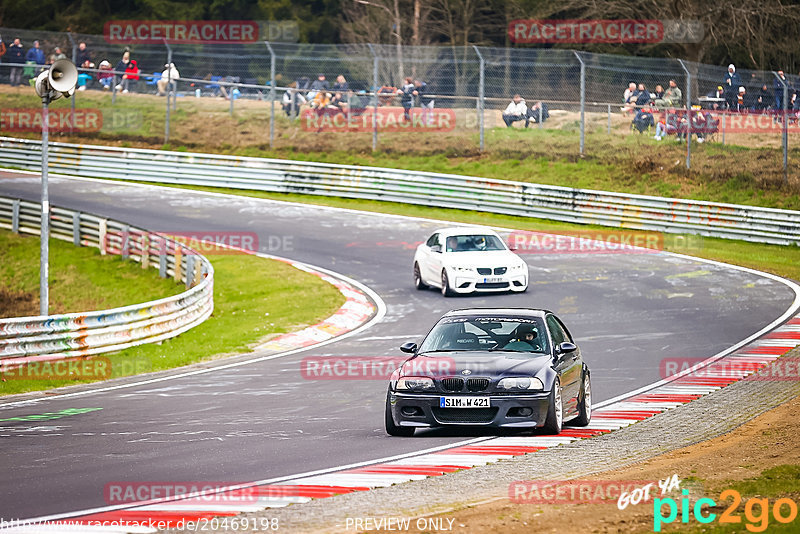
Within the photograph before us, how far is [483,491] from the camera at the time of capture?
28.9ft

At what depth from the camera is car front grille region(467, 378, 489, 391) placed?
435 inches

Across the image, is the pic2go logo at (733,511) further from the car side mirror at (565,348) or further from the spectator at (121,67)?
the spectator at (121,67)

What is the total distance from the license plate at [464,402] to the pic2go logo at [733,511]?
3109 mm

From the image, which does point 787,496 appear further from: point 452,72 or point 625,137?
point 452,72

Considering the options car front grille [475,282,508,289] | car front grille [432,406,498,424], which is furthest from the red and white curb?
car front grille [475,282,508,289]

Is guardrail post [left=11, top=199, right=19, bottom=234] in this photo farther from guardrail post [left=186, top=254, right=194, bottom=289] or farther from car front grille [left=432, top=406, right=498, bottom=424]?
car front grille [left=432, top=406, right=498, bottom=424]

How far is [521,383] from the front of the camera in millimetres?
11023

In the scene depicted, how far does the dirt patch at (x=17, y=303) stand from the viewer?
24.9 m

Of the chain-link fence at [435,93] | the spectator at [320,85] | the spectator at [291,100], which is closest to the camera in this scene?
the chain-link fence at [435,93]

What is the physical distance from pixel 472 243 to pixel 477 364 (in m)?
11.6

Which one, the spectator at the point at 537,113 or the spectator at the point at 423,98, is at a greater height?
the spectator at the point at 423,98

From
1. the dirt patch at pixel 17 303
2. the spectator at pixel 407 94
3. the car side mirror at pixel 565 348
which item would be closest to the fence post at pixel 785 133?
the spectator at pixel 407 94

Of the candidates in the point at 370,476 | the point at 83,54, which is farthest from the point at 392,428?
the point at 83,54

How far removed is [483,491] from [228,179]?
29.4m
